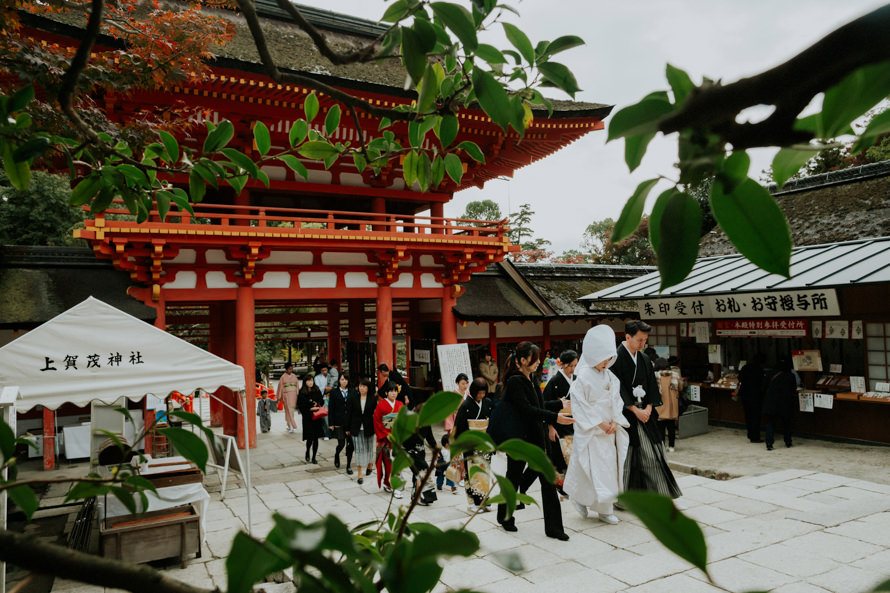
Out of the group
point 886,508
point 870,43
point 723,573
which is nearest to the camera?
point 870,43

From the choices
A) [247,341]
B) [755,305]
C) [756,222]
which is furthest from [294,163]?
[755,305]

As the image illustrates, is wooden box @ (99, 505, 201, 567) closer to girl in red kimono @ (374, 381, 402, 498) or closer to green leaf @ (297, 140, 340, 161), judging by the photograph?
girl in red kimono @ (374, 381, 402, 498)

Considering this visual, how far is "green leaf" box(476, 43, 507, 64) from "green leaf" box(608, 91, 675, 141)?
0.61 meters

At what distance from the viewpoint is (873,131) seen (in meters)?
0.39

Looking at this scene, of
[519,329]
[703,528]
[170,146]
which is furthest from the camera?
[519,329]

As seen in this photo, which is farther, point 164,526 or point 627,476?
point 627,476

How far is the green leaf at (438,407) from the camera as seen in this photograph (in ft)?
2.05

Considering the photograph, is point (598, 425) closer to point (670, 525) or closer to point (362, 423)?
point (362, 423)

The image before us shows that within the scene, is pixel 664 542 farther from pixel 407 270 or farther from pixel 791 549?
pixel 407 270

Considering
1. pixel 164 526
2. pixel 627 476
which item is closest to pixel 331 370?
pixel 164 526

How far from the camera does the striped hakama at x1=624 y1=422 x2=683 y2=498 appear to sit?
15.3 ft

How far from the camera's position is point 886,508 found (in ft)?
15.5

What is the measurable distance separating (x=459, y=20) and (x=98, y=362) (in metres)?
4.54

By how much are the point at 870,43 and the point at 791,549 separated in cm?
461
